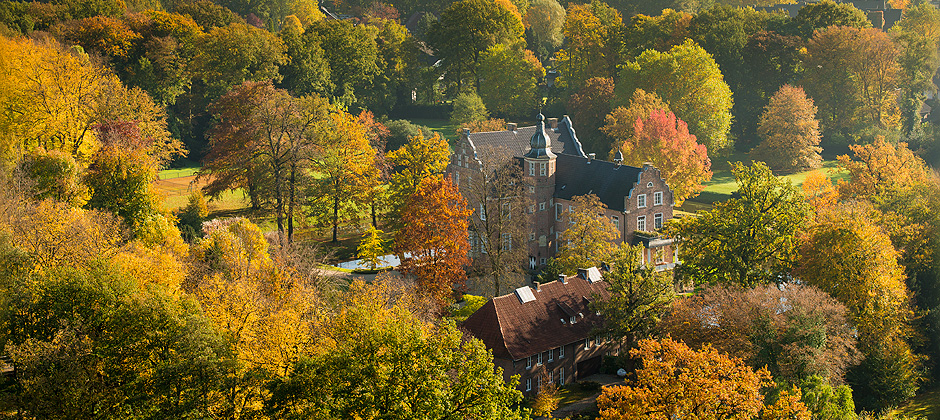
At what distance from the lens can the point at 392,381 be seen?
115 ft

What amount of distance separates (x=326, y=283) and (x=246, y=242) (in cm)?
560

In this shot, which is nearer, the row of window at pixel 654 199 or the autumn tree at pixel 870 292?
the autumn tree at pixel 870 292

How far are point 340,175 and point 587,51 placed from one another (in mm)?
47734

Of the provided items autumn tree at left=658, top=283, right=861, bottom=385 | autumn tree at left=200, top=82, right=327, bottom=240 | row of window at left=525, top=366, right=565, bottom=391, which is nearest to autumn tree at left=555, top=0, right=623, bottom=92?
autumn tree at left=200, top=82, right=327, bottom=240

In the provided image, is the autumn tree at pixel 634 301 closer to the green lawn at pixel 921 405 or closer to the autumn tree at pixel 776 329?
the autumn tree at pixel 776 329

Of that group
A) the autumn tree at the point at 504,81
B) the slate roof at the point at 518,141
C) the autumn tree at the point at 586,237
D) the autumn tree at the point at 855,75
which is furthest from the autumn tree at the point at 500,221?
the autumn tree at the point at 855,75

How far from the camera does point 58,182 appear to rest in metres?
58.0

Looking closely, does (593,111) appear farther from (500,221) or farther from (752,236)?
(752,236)

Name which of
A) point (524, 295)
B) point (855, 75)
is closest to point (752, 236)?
point (524, 295)

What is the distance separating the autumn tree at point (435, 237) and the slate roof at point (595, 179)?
10.8 meters

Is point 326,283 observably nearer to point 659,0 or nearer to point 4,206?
point 4,206

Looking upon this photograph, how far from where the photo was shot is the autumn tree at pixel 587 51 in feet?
368

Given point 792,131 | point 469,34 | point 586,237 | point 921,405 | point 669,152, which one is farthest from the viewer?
point 469,34

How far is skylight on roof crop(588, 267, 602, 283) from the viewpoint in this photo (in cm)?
5625
